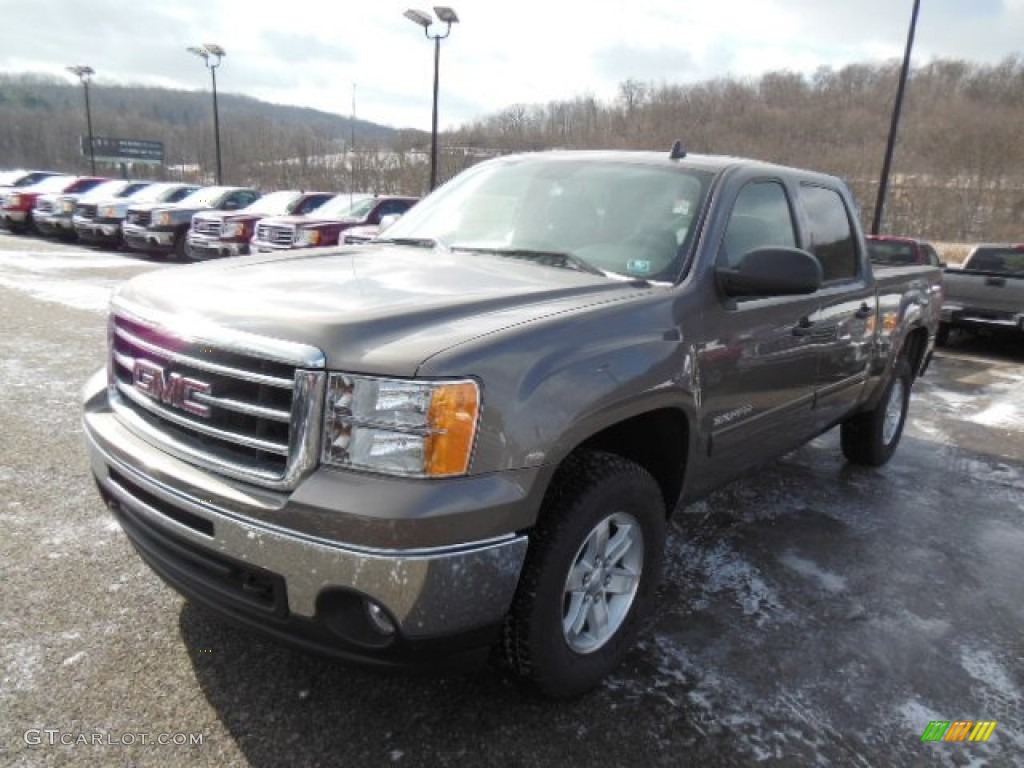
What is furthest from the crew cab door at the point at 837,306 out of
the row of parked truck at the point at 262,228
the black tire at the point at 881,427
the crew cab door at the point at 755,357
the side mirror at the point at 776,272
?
the row of parked truck at the point at 262,228

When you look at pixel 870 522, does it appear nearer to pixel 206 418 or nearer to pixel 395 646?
pixel 395 646

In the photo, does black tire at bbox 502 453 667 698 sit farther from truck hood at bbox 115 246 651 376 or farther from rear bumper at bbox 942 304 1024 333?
rear bumper at bbox 942 304 1024 333

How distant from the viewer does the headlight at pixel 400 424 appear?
1979 mm

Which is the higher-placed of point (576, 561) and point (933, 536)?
point (576, 561)

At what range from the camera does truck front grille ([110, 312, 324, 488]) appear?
2.02m

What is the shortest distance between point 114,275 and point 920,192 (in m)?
42.0

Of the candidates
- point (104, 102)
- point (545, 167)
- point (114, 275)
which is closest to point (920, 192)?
point (114, 275)

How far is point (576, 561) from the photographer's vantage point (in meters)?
2.51

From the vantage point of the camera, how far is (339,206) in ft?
52.5

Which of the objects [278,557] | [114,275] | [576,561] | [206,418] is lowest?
[114,275]

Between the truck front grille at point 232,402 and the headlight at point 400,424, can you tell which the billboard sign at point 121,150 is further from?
the headlight at point 400,424

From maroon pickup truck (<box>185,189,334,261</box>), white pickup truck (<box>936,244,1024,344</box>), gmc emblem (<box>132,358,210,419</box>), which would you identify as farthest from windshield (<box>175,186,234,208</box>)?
gmc emblem (<box>132,358,210,419</box>)

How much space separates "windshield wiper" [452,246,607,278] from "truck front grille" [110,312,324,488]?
1357 mm

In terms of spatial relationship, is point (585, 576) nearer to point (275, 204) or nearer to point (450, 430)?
point (450, 430)
